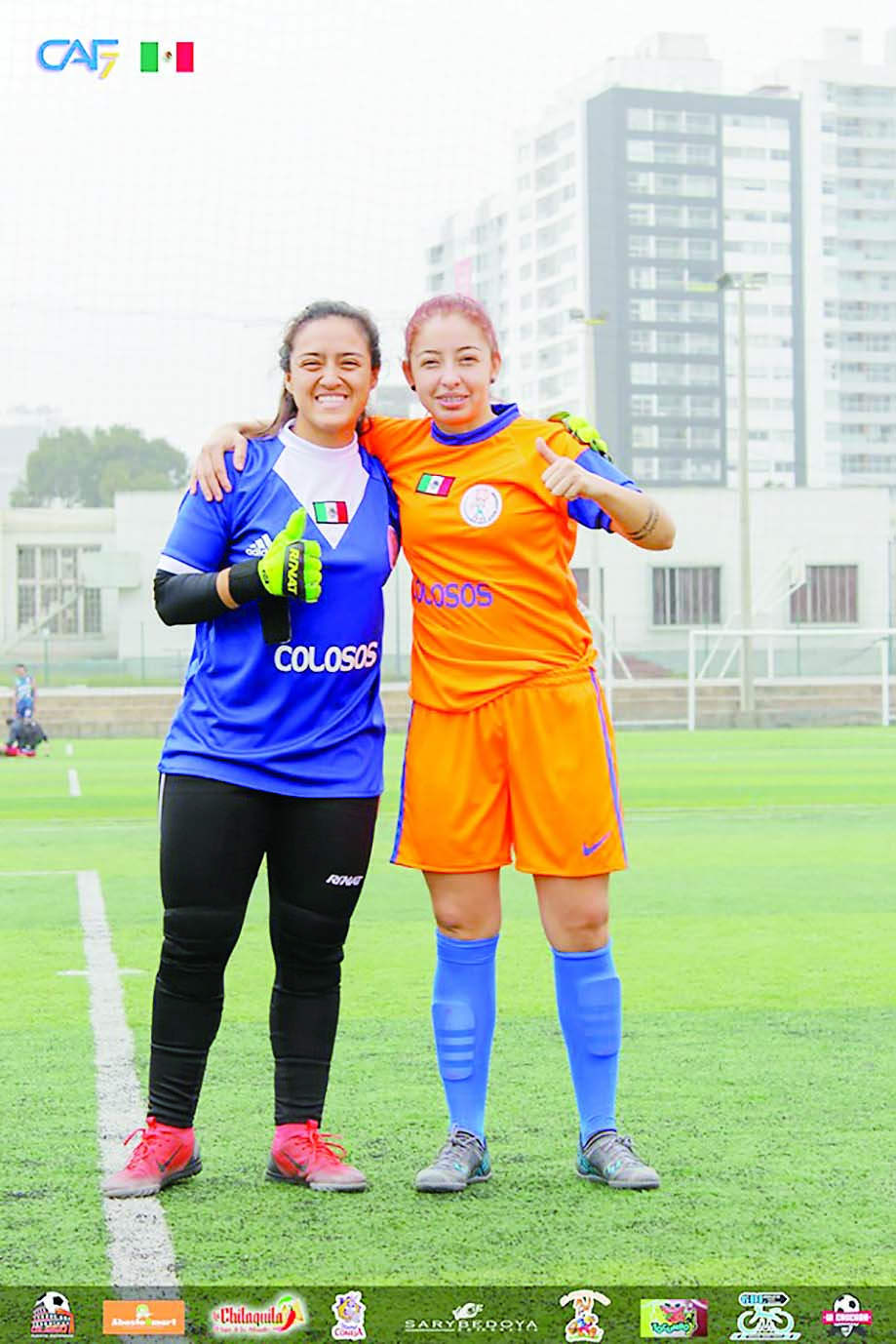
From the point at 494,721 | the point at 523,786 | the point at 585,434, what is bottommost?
the point at 523,786

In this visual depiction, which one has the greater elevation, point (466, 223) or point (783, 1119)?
point (466, 223)

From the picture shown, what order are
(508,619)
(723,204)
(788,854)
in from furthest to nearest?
1. (723,204)
2. (788,854)
3. (508,619)

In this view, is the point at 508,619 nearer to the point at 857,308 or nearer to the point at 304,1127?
the point at 304,1127

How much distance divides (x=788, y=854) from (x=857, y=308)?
A: 383 ft

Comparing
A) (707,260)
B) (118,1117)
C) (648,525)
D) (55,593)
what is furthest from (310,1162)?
(707,260)

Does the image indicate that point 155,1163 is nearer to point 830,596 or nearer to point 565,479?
point 565,479

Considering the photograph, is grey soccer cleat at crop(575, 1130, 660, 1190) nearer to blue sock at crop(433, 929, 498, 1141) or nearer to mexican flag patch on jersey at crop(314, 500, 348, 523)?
blue sock at crop(433, 929, 498, 1141)

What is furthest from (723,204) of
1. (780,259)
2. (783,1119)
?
(783,1119)

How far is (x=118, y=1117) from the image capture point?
5.01 m

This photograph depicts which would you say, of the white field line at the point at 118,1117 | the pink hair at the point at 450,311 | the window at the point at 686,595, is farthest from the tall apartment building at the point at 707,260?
the pink hair at the point at 450,311

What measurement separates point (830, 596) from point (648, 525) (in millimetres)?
54883

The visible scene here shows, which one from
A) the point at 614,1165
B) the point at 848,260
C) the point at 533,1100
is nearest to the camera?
the point at 614,1165

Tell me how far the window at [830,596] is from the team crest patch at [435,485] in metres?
54.3

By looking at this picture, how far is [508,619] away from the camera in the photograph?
4328 millimetres
